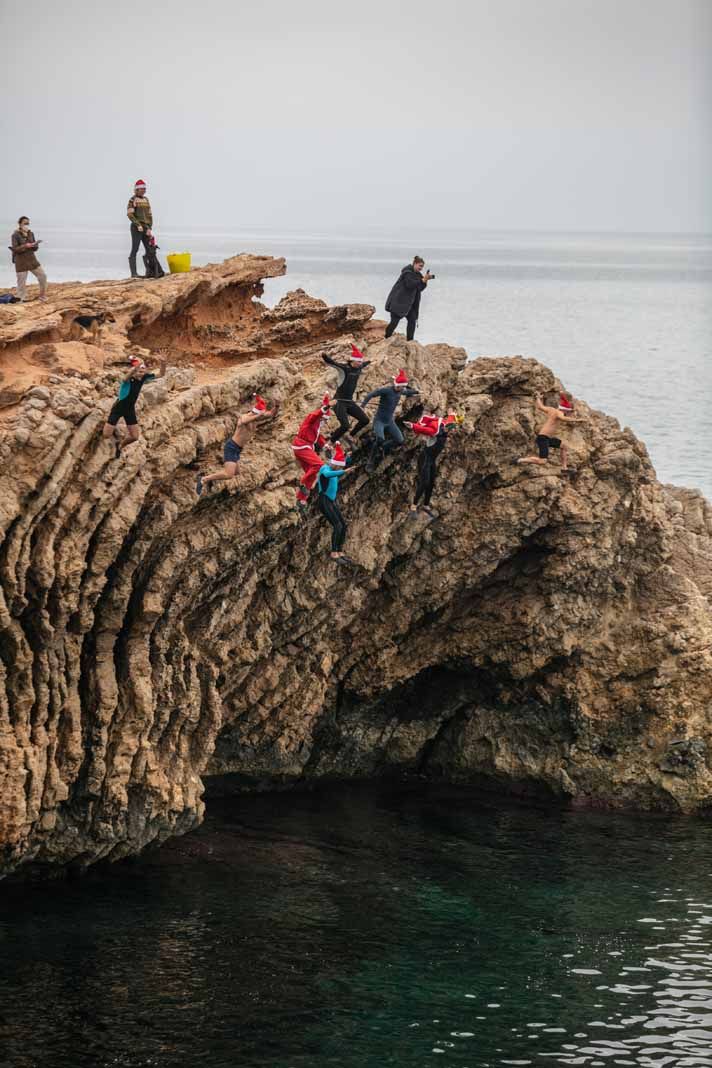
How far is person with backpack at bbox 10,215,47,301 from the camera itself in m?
40.3

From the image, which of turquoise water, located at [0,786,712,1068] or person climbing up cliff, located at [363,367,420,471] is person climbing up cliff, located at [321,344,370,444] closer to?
person climbing up cliff, located at [363,367,420,471]

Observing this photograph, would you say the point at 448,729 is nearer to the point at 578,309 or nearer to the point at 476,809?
the point at 476,809

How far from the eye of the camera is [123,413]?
106 ft

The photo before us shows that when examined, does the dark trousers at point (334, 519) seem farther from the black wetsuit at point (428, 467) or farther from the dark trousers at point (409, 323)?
the dark trousers at point (409, 323)

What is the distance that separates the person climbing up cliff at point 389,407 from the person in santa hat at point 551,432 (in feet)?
14.3

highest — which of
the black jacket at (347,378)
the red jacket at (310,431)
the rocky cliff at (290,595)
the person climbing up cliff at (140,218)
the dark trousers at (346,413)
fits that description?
the person climbing up cliff at (140,218)

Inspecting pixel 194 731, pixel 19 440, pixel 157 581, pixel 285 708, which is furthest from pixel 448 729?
pixel 19 440

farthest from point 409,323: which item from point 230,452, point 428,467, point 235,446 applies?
point 230,452

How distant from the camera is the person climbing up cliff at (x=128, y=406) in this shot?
32250 millimetres

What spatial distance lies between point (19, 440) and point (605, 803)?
21.5 m

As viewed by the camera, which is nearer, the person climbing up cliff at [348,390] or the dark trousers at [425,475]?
the person climbing up cliff at [348,390]

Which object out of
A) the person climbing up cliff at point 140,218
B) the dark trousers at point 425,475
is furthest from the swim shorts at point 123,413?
the person climbing up cliff at point 140,218

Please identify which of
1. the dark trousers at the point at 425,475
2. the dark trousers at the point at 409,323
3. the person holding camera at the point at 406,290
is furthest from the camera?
the dark trousers at the point at 409,323

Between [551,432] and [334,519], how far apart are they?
7.54m
